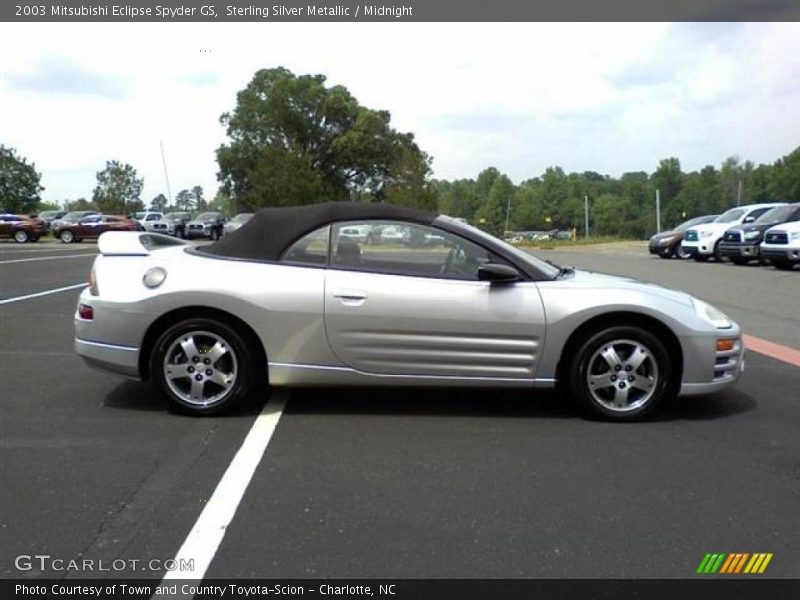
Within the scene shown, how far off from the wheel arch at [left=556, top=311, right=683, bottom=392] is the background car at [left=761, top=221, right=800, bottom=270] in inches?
554

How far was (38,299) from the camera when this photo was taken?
1084 cm

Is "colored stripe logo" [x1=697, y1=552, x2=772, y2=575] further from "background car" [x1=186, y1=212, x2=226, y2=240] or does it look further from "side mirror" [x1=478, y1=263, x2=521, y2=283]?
"background car" [x1=186, y1=212, x2=226, y2=240]

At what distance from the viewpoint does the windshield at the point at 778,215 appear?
19500 mm

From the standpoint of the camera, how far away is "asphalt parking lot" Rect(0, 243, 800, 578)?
293cm

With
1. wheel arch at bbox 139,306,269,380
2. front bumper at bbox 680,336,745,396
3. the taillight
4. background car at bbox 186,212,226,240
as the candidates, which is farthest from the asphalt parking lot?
background car at bbox 186,212,226,240

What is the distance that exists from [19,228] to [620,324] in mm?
37464

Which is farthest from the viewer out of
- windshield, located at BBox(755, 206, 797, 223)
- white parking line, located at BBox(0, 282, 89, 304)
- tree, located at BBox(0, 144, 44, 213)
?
tree, located at BBox(0, 144, 44, 213)

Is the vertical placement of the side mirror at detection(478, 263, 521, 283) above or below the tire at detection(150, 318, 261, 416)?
above

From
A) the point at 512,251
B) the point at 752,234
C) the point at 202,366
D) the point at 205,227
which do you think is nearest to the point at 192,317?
the point at 202,366

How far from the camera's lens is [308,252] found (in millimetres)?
4805

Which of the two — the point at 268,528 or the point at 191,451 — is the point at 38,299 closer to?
the point at 191,451

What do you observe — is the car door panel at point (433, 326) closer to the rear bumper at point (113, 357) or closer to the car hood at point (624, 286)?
the car hood at point (624, 286)

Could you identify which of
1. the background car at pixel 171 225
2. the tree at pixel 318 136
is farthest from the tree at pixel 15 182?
the background car at pixel 171 225
